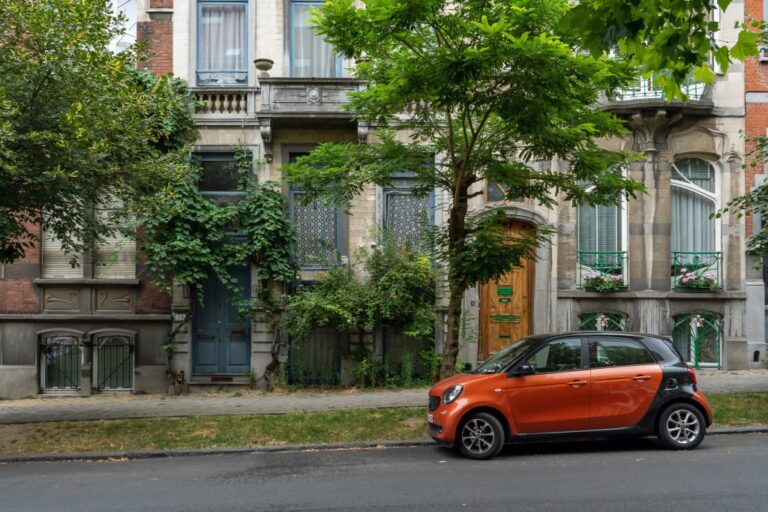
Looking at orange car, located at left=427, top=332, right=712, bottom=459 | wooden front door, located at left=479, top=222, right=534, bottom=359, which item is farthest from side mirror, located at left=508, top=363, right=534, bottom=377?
wooden front door, located at left=479, top=222, right=534, bottom=359

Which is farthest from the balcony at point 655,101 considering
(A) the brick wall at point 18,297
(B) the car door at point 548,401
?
(A) the brick wall at point 18,297

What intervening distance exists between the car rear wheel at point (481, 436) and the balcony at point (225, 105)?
9.14 metres

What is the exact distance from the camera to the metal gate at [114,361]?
15.5 m

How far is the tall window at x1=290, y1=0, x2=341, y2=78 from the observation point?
53.1ft

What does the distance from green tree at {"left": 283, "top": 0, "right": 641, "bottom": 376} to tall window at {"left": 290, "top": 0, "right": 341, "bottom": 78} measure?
16.0ft

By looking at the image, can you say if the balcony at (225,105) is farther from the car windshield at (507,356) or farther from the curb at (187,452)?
the car windshield at (507,356)

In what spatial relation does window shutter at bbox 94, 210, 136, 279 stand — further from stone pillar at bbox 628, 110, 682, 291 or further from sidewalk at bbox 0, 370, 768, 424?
stone pillar at bbox 628, 110, 682, 291

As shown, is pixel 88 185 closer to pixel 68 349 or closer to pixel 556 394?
pixel 68 349

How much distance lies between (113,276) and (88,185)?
5.38m

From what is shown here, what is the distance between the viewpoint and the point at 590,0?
5.72 meters

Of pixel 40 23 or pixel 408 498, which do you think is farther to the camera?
pixel 40 23

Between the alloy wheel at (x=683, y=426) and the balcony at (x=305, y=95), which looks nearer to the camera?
the alloy wheel at (x=683, y=426)

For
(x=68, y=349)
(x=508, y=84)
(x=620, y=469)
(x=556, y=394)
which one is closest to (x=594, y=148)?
(x=508, y=84)

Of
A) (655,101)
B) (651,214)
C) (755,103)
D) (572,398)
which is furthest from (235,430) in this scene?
(755,103)
